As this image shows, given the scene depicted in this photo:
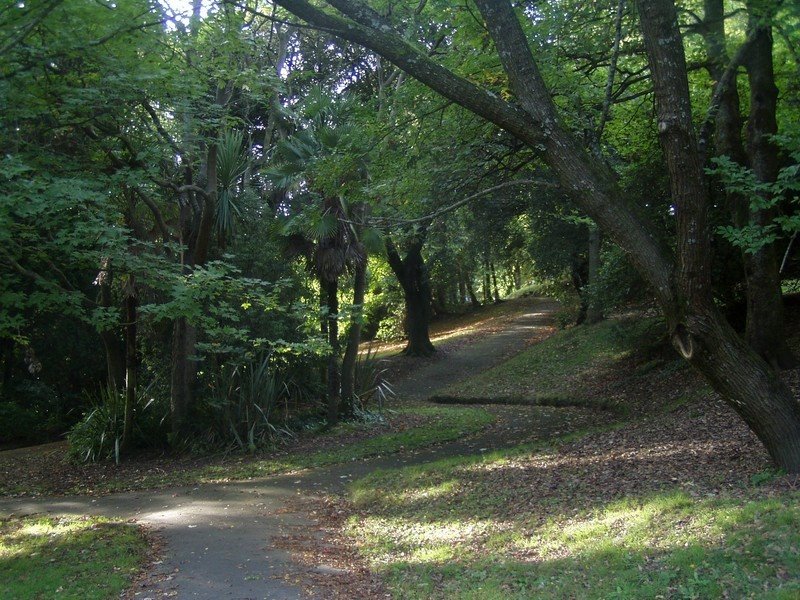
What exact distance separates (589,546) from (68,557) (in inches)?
214

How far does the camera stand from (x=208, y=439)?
604 inches

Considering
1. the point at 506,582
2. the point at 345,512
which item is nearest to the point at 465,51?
the point at 345,512

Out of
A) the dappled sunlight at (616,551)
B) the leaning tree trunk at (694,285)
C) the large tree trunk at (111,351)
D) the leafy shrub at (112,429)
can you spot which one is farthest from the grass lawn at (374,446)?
the leaning tree trunk at (694,285)

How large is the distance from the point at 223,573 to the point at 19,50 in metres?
5.93

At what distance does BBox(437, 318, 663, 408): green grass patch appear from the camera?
18.1 metres

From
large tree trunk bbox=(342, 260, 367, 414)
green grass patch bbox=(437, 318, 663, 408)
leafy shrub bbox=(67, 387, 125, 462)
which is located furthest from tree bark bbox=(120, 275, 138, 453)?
green grass patch bbox=(437, 318, 663, 408)

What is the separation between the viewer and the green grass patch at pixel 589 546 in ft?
17.1

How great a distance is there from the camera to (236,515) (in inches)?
397

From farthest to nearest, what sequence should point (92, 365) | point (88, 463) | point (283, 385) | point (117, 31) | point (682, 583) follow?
point (92, 365)
point (283, 385)
point (88, 463)
point (117, 31)
point (682, 583)

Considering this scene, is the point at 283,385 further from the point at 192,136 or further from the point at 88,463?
the point at 192,136

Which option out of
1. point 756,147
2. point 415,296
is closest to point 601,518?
point 756,147

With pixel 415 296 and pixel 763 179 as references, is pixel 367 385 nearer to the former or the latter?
pixel 415 296

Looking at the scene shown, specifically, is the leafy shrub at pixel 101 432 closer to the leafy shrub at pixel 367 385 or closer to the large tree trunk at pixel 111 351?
the large tree trunk at pixel 111 351

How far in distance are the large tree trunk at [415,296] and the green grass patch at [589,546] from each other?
19.1 meters
